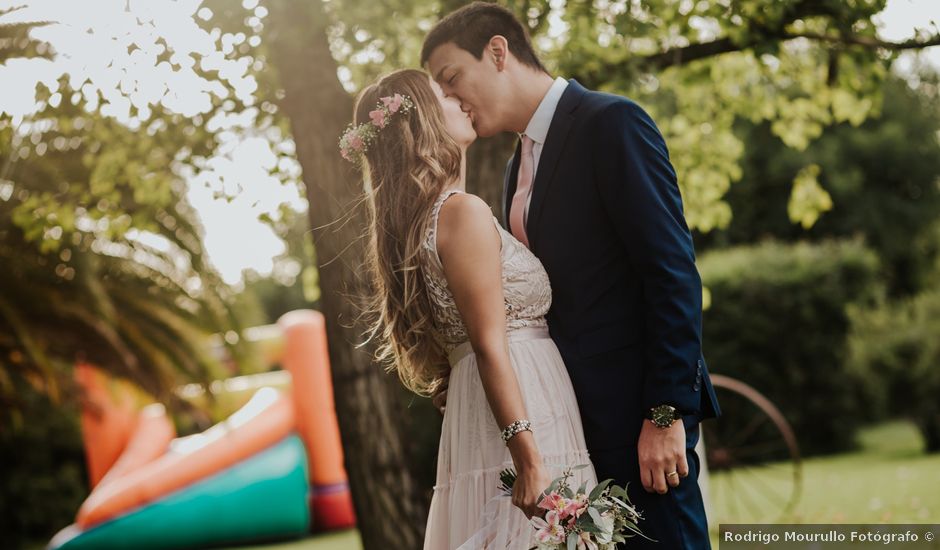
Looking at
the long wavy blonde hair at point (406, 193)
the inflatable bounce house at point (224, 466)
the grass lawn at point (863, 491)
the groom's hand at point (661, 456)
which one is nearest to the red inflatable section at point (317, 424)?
the inflatable bounce house at point (224, 466)

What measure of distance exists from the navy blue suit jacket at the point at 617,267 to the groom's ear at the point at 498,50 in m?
0.24

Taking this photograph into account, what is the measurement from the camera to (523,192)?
2973 millimetres

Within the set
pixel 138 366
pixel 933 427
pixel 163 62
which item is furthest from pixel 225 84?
pixel 933 427

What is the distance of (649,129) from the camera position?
2.63 metres

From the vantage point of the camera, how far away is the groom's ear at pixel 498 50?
9.48ft

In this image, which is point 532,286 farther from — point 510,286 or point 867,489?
point 867,489

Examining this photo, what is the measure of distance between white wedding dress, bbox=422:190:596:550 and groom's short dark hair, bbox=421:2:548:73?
51 centimetres

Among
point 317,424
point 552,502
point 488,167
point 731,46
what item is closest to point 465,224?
point 552,502

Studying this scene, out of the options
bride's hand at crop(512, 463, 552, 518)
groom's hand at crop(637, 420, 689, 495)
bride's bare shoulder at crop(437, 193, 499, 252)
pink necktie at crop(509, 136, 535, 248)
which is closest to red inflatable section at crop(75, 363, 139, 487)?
pink necktie at crop(509, 136, 535, 248)

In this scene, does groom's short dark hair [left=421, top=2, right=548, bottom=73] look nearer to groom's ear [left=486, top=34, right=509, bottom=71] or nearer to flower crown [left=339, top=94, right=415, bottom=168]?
groom's ear [left=486, top=34, right=509, bottom=71]

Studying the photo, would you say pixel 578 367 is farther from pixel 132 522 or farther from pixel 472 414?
pixel 132 522

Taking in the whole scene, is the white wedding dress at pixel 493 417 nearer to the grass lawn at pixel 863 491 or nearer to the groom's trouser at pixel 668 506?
the groom's trouser at pixel 668 506

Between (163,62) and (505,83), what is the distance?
237 centimetres

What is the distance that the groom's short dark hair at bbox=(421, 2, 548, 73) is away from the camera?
2.90 meters
